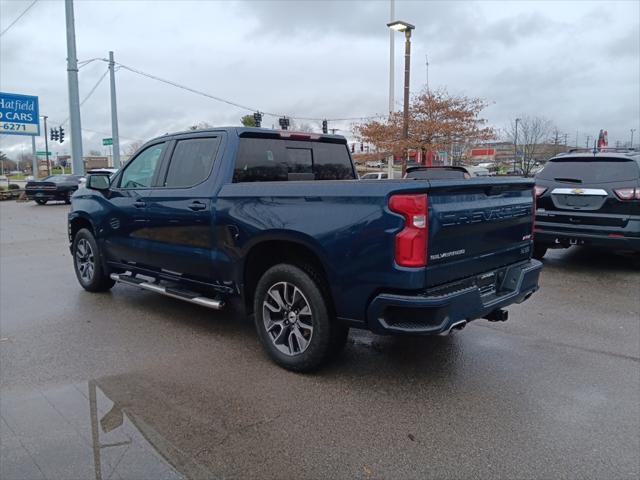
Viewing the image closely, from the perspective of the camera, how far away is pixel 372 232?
342 cm

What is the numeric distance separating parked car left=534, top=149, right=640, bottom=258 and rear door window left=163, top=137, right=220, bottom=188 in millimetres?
5201

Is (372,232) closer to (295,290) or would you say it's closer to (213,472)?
(295,290)

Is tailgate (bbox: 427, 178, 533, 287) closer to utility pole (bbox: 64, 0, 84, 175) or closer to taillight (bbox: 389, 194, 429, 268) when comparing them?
taillight (bbox: 389, 194, 429, 268)

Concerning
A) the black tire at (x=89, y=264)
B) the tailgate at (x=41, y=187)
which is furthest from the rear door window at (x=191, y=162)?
the tailgate at (x=41, y=187)

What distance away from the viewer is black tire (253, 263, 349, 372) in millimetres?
3857

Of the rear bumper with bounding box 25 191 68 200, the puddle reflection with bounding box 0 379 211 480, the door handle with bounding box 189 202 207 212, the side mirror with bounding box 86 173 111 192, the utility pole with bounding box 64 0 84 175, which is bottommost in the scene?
the puddle reflection with bounding box 0 379 211 480

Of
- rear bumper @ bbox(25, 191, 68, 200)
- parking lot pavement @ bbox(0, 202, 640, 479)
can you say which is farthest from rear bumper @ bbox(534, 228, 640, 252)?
rear bumper @ bbox(25, 191, 68, 200)

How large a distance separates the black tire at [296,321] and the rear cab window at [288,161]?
1.08 m

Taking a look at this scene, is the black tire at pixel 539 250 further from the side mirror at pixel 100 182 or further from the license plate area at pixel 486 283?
the side mirror at pixel 100 182

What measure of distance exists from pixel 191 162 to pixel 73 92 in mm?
18429

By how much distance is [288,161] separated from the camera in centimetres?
508

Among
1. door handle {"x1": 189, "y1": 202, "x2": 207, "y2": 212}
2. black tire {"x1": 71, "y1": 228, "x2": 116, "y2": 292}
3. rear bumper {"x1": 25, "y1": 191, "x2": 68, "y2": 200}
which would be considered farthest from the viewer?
rear bumper {"x1": 25, "y1": 191, "x2": 68, "y2": 200}

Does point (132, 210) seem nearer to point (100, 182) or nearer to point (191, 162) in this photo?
point (100, 182)

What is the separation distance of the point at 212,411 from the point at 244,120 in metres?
36.0
